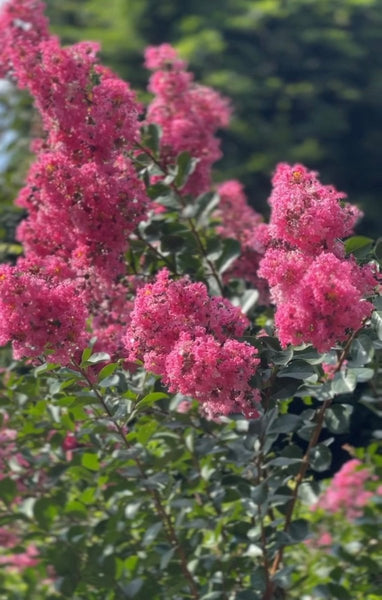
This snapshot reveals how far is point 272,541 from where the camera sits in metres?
2.42

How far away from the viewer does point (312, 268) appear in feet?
5.44

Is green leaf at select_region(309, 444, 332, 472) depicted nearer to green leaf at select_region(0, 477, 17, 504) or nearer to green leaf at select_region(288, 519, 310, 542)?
green leaf at select_region(288, 519, 310, 542)

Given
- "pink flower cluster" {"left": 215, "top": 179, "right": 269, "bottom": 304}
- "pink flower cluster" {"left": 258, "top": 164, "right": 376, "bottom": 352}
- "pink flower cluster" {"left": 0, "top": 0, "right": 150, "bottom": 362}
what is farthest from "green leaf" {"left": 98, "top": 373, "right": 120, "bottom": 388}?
"pink flower cluster" {"left": 215, "top": 179, "right": 269, "bottom": 304}

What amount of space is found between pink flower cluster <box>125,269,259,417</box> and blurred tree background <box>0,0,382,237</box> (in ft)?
44.8

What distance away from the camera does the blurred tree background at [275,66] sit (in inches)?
639

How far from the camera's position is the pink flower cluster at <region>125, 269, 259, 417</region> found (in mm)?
1710

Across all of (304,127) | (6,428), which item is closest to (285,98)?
(304,127)

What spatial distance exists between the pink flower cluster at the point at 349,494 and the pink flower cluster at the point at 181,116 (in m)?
1.30

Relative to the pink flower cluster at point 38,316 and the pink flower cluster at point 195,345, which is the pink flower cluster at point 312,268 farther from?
the pink flower cluster at point 38,316

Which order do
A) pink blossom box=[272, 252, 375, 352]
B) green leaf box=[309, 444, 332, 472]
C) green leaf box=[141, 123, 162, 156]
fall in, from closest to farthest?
pink blossom box=[272, 252, 375, 352] < green leaf box=[309, 444, 332, 472] < green leaf box=[141, 123, 162, 156]

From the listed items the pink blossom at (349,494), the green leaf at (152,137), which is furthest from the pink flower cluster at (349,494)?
the green leaf at (152,137)

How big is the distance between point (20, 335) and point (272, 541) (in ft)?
3.11

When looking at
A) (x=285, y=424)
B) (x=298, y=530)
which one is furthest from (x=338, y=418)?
(x=298, y=530)

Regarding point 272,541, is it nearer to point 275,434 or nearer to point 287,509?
point 287,509
